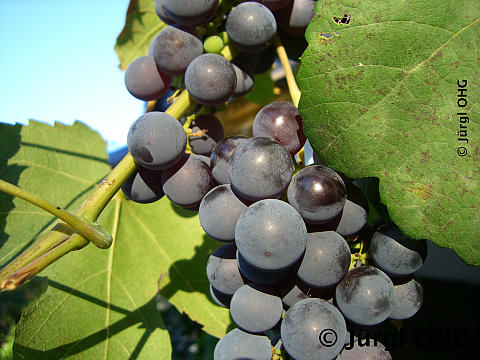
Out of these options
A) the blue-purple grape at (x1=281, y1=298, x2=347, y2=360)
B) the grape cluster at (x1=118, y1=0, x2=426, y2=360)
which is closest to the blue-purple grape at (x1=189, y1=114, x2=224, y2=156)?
the grape cluster at (x1=118, y1=0, x2=426, y2=360)

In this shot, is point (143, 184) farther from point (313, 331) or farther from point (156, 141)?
point (313, 331)

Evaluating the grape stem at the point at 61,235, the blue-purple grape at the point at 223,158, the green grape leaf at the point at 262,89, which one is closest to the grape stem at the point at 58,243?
the grape stem at the point at 61,235

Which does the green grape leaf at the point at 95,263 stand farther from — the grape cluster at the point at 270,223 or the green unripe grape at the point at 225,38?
the green unripe grape at the point at 225,38

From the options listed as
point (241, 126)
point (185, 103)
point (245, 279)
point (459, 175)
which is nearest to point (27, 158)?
point (185, 103)

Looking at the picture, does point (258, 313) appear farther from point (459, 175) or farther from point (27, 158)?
point (27, 158)

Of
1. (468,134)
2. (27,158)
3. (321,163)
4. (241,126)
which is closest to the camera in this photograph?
(468,134)

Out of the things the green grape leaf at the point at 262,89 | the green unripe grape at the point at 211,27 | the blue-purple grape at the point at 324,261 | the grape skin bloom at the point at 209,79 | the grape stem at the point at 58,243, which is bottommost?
the green grape leaf at the point at 262,89

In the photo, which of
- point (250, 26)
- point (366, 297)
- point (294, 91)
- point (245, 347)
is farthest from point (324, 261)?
point (250, 26)

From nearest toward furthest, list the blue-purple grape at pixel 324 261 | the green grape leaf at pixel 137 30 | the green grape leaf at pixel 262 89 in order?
the blue-purple grape at pixel 324 261, the green grape leaf at pixel 137 30, the green grape leaf at pixel 262 89
